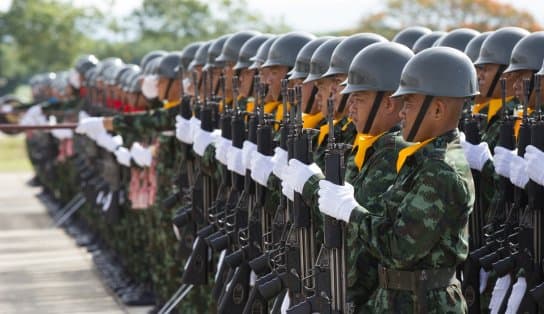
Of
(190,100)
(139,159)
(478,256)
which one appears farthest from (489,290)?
(139,159)

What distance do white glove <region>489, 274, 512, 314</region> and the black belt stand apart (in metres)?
1.32

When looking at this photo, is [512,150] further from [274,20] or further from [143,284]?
[274,20]

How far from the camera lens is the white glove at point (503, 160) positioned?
5986mm

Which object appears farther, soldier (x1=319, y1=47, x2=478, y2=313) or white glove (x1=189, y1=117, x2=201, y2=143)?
white glove (x1=189, y1=117, x2=201, y2=143)

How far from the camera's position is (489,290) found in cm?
632

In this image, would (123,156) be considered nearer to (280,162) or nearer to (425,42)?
(425,42)

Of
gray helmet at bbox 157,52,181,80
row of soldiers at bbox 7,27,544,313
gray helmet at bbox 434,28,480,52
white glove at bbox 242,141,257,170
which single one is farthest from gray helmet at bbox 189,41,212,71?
white glove at bbox 242,141,257,170

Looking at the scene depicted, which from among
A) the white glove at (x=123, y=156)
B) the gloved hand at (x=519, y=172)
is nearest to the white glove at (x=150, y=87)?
the white glove at (x=123, y=156)

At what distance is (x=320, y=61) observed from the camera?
6547 millimetres

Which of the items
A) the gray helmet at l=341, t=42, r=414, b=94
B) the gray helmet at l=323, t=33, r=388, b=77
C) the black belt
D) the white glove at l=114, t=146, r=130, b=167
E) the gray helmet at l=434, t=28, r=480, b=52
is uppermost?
the gray helmet at l=341, t=42, r=414, b=94

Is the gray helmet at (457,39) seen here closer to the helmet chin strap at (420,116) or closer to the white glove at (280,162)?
the white glove at (280,162)

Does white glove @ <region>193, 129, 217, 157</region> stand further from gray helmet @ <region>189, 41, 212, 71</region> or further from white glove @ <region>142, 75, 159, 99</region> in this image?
white glove @ <region>142, 75, 159, 99</region>

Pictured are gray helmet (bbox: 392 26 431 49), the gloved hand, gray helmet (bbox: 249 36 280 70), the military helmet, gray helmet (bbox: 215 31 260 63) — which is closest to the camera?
the gloved hand

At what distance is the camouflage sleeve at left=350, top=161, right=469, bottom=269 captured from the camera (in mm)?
4473
